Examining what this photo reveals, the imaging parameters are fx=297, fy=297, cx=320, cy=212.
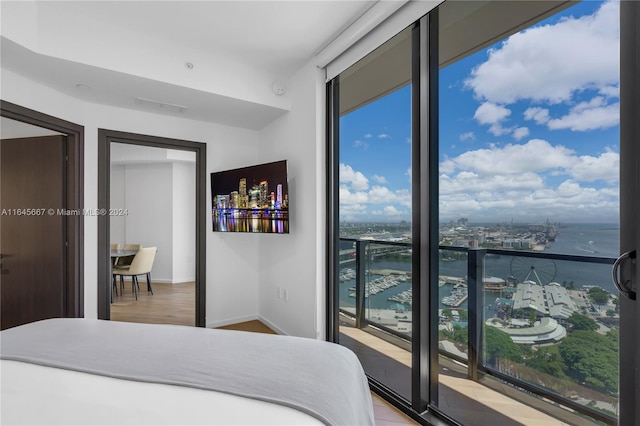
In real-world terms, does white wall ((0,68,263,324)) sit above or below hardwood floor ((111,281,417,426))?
above

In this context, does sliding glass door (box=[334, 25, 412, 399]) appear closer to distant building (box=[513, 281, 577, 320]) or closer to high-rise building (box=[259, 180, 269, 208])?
distant building (box=[513, 281, 577, 320])

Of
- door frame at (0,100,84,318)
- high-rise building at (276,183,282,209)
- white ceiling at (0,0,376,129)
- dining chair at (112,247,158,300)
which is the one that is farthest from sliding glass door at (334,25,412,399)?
dining chair at (112,247,158,300)

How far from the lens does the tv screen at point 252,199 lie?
2871mm

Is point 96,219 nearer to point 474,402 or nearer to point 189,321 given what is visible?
point 189,321

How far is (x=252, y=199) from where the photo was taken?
3.09 meters

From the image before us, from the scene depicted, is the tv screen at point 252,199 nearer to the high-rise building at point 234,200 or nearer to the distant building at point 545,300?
the high-rise building at point 234,200

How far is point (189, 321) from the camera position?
12.0 ft

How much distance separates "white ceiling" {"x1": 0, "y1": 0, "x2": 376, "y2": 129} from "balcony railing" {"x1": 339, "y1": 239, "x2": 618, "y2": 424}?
1.78 metres

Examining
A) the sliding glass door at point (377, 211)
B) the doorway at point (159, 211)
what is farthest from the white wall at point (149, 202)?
the sliding glass door at point (377, 211)

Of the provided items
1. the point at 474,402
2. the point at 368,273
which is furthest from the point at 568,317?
the point at 368,273

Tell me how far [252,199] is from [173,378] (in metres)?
2.20

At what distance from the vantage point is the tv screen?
287cm

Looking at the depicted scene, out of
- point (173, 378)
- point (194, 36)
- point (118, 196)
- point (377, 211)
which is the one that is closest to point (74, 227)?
point (194, 36)

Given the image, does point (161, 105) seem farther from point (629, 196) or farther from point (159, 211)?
point (629, 196)
